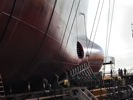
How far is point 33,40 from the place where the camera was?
11289mm

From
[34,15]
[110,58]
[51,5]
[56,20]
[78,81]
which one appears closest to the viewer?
[34,15]

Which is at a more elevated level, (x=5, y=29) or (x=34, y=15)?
(x=34, y=15)

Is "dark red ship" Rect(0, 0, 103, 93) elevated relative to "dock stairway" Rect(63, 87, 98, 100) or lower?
elevated

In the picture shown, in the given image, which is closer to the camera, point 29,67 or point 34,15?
point 34,15

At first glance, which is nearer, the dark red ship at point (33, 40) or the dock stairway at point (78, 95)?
the dark red ship at point (33, 40)

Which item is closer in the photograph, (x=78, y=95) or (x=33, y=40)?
(x=78, y=95)

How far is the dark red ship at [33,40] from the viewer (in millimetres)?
9891

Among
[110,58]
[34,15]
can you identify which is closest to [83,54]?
[34,15]

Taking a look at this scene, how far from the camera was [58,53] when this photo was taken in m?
14.2

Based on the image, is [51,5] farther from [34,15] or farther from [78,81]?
[78,81]

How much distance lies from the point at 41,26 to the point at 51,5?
4.50 ft

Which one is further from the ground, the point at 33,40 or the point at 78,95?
the point at 33,40

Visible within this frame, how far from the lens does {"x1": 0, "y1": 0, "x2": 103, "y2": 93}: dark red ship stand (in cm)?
989

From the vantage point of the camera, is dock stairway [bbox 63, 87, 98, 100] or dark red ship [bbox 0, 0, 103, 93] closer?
dark red ship [bbox 0, 0, 103, 93]
